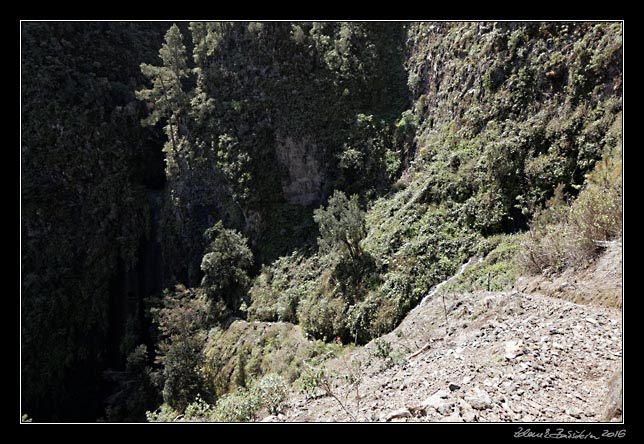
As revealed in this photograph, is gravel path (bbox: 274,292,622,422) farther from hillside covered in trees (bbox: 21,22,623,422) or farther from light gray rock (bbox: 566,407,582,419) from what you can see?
hillside covered in trees (bbox: 21,22,623,422)

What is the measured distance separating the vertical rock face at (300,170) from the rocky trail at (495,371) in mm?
13949

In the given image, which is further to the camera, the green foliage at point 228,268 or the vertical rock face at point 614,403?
the green foliage at point 228,268

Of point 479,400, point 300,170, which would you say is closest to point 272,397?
point 479,400

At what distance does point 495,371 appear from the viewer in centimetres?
495

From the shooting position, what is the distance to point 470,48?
14.8 m

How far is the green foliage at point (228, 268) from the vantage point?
19.8 meters

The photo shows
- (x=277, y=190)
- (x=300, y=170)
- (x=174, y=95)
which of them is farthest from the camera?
(x=174, y=95)

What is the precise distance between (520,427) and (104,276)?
2911 centimetres

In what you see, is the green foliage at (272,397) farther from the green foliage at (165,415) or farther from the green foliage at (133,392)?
the green foliage at (133,392)

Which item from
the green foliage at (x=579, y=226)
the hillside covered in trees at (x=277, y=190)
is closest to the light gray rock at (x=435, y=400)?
the hillside covered in trees at (x=277, y=190)

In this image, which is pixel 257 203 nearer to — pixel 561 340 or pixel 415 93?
pixel 415 93

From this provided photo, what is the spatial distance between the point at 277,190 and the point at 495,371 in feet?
58.7

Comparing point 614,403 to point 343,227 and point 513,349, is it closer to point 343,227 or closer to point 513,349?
point 513,349

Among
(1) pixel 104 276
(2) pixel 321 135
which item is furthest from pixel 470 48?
(1) pixel 104 276
